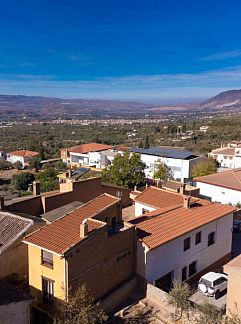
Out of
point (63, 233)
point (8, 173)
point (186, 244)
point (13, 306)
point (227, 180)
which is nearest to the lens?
point (13, 306)

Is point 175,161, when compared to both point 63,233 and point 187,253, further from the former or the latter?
point 63,233

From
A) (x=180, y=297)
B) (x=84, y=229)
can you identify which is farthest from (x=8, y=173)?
(x=180, y=297)

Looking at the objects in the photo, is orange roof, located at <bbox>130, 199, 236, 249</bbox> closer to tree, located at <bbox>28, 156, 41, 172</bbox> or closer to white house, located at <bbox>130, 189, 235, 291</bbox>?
white house, located at <bbox>130, 189, 235, 291</bbox>

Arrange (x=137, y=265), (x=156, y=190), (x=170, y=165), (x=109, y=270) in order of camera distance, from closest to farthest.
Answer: (x=109, y=270) → (x=137, y=265) → (x=156, y=190) → (x=170, y=165)

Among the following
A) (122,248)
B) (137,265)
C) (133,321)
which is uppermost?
(122,248)

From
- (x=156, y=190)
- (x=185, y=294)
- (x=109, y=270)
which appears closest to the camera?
(x=185, y=294)

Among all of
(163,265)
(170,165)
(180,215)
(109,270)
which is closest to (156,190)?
(180,215)

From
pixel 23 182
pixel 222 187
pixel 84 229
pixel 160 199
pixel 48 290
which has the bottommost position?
pixel 23 182

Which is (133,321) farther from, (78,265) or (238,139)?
(238,139)
